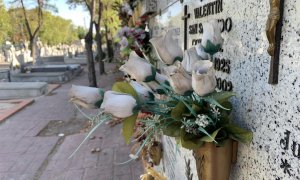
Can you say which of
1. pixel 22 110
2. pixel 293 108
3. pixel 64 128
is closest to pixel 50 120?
pixel 64 128

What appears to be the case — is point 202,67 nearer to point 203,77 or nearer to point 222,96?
point 203,77

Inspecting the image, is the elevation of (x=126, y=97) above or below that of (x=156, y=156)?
above

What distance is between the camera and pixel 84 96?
116cm

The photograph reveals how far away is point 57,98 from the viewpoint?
9789 millimetres

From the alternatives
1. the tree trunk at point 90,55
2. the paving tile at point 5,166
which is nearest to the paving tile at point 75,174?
the paving tile at point 5,166

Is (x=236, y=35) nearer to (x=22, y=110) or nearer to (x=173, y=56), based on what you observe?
(x=173, y=56)

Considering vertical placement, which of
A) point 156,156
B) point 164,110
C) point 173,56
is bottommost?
point 156,156

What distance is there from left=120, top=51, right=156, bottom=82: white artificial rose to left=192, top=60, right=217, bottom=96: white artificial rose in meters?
0.25

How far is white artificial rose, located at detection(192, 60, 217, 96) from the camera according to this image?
977 millimetres

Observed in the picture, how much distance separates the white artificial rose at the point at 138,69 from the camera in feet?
3.92

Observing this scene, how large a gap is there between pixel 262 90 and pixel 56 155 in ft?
14.8

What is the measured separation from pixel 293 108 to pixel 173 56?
20.4 inches

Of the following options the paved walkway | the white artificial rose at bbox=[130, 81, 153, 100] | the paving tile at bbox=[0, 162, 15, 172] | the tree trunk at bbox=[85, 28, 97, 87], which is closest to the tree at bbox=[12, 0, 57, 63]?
the tree trunk at bbox=[85, 28, 97, 87]

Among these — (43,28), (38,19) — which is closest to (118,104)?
(38,19)
